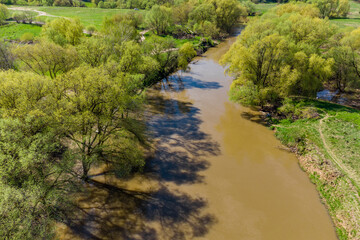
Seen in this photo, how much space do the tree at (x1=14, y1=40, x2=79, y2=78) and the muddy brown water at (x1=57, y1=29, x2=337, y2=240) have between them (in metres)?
16.2

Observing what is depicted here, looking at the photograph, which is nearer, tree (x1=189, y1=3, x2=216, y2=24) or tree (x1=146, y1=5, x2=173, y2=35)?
tree (x1=146, y1=5, x2=173, y2=35)

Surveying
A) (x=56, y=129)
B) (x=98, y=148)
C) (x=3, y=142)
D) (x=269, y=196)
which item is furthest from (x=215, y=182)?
(x=3, y=142)

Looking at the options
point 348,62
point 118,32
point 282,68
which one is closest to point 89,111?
point 282,68

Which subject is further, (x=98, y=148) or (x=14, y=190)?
(x=98, y=148)

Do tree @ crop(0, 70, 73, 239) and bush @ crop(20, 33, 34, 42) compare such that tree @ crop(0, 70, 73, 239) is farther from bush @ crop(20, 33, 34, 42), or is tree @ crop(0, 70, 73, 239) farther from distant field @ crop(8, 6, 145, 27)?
distant field @ crop(8, 6, 145, 27)

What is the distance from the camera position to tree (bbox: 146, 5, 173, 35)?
244 ft

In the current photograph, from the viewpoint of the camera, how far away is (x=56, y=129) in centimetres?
1767

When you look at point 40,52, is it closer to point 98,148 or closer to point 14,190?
point 98,148

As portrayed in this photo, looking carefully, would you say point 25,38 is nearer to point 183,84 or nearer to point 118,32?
point 118,32

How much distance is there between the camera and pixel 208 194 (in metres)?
22.9

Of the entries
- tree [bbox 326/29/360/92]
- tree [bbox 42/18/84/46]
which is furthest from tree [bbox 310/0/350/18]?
tree [bbox 42/18/84/46]

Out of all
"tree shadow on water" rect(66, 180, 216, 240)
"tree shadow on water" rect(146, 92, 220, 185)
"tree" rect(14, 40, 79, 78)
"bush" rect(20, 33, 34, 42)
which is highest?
"tree" rect(14, 40, 79, 78)

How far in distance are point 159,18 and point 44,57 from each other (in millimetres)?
54457

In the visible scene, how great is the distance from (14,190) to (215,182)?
19.0 meters
